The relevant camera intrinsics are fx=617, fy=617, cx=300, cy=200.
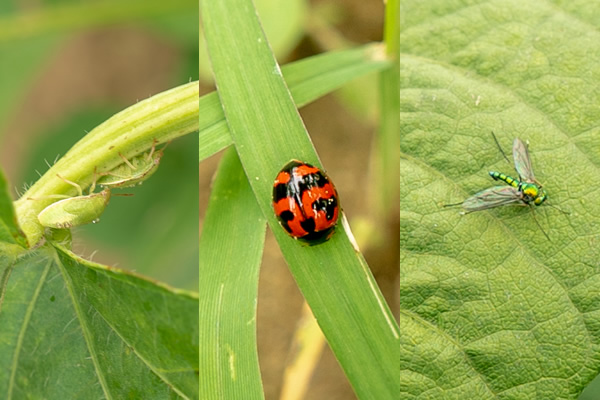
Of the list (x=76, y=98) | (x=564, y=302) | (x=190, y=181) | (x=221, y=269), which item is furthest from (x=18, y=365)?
(x=76, y=98)

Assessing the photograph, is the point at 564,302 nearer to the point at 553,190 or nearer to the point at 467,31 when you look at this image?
the point at 553,190

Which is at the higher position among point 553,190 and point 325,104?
point 325,104

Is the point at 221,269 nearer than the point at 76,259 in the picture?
No

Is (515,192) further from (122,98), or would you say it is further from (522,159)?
(122,98)

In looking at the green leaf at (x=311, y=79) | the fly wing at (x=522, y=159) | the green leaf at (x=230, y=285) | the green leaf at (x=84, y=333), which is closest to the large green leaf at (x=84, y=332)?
the green leaf at (x=84, y=333)

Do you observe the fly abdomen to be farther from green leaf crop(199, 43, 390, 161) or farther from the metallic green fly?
green leaf crop(199, 43, 390, 161)

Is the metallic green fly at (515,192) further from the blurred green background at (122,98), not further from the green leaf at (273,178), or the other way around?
the blurred green background at (122,98)

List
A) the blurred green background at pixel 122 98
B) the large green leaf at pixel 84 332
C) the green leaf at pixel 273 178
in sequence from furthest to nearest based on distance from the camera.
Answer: the blurred green background at pixel 122 98
the green leaf at pixel 273 178
the large green leaf at pixel 84 332
